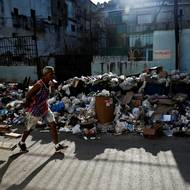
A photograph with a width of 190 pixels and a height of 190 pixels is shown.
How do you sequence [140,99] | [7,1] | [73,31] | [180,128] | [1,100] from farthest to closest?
[73,31] < [7,1] < [1,100] < [140,99] < [180,128]

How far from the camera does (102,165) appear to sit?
5.48 metres

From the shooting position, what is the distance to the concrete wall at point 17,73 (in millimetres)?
15055

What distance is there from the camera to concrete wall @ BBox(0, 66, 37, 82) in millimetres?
15055

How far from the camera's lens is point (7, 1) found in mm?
27500

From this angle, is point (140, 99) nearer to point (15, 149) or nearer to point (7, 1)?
point (15, 149)

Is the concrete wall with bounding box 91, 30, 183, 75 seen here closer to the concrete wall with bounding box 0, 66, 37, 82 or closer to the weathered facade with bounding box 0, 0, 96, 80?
the concrete wall with bounding box 0, 66, 37, 82

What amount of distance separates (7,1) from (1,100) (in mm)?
18817

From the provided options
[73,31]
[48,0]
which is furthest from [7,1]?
[73,31]

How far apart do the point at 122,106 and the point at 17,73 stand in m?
8.12

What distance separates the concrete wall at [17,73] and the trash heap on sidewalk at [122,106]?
449cm

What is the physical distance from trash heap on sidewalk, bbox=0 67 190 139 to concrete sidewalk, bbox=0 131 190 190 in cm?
68

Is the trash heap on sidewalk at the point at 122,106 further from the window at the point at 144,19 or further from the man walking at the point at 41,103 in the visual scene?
the window at the point at 144,19

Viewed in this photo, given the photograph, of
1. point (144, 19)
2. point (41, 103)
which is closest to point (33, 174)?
point (41, 103)

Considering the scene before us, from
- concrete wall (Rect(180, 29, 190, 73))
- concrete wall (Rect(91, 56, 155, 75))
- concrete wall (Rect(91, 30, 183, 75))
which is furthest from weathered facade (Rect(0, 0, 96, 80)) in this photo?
concrete wall (Rect(180, 29, 190, 73))
